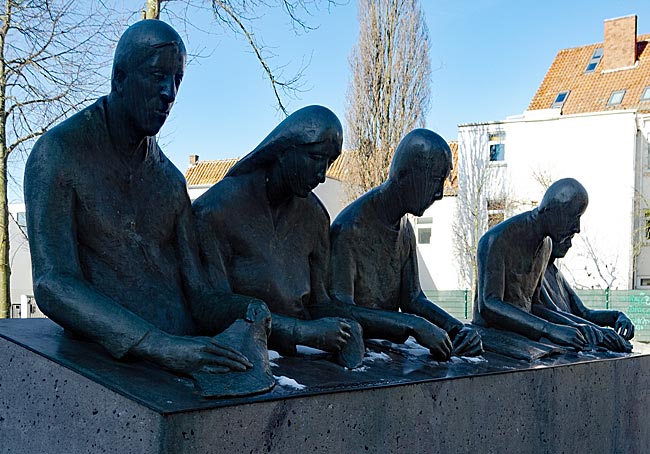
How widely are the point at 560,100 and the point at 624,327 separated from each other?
2157 centimetres

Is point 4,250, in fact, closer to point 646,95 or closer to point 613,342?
point 613,342

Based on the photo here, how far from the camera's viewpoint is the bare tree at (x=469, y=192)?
24758 millimetres

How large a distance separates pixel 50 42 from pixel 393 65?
12.8 m

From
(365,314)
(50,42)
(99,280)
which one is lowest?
(365,314)

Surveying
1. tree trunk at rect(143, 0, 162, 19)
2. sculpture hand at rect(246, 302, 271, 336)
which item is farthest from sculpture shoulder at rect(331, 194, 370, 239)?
tree trunk at rect(143, 0, 162, 19)

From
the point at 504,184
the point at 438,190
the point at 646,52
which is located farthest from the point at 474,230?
the point at 438,190

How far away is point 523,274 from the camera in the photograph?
5.22m

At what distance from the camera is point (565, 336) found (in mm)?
4852

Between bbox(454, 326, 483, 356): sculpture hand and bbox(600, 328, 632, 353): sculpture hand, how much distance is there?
155cm

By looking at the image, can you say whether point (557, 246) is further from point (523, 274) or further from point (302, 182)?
point (302, 182)

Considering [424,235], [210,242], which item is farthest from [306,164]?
[424,235]

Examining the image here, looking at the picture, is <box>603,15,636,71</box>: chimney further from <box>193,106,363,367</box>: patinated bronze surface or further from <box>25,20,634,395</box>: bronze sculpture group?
<box>193,106,363,367</box>: patinated bronze surface

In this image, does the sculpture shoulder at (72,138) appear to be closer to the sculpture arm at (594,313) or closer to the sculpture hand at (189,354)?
the sculpture hand at (189,354)

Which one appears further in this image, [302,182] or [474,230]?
[474,230]
